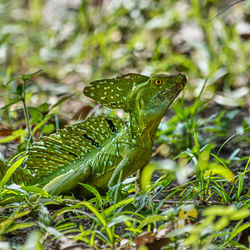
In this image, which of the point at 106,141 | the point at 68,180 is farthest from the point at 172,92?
the point at 68,180

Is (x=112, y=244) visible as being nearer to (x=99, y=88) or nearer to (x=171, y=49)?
(x=99, y=88)

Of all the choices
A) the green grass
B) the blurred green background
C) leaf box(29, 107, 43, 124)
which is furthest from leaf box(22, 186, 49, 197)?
the blurred green background

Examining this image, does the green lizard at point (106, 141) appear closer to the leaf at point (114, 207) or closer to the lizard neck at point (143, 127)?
the lizard neck at point (143, 127)

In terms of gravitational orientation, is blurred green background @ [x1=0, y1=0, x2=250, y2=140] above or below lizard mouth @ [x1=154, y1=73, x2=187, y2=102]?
A: above

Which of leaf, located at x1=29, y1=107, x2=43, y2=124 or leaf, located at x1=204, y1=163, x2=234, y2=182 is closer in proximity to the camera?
leaf, located at x1=204, y1=163, x2=234, y2=182

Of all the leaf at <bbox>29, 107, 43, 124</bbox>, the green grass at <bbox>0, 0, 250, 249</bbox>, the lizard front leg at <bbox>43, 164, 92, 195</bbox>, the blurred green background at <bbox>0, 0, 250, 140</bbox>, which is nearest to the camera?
the green grass at <bbox>0, 0, 250, 249</bbox>

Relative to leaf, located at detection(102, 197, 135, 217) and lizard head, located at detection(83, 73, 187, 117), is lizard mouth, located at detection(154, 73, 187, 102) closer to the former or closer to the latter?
lizard head, located at detection(83, 73, 187, 117)

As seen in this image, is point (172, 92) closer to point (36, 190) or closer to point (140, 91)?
point (140, 91)

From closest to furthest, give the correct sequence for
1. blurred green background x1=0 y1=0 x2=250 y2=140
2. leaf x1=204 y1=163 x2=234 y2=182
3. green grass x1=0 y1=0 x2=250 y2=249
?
green grass x1=0 y1=0 x2=250 y2=249
leaf x1=204 y1=163 x2=234 y2=182
blurred green background x1=0 y1=0 x2=250 y2=140

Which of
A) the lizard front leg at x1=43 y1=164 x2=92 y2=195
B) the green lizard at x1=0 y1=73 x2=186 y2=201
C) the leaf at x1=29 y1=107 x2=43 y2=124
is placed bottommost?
the lizard front leg at x1=43 y1=164 x2=92 y2=195
